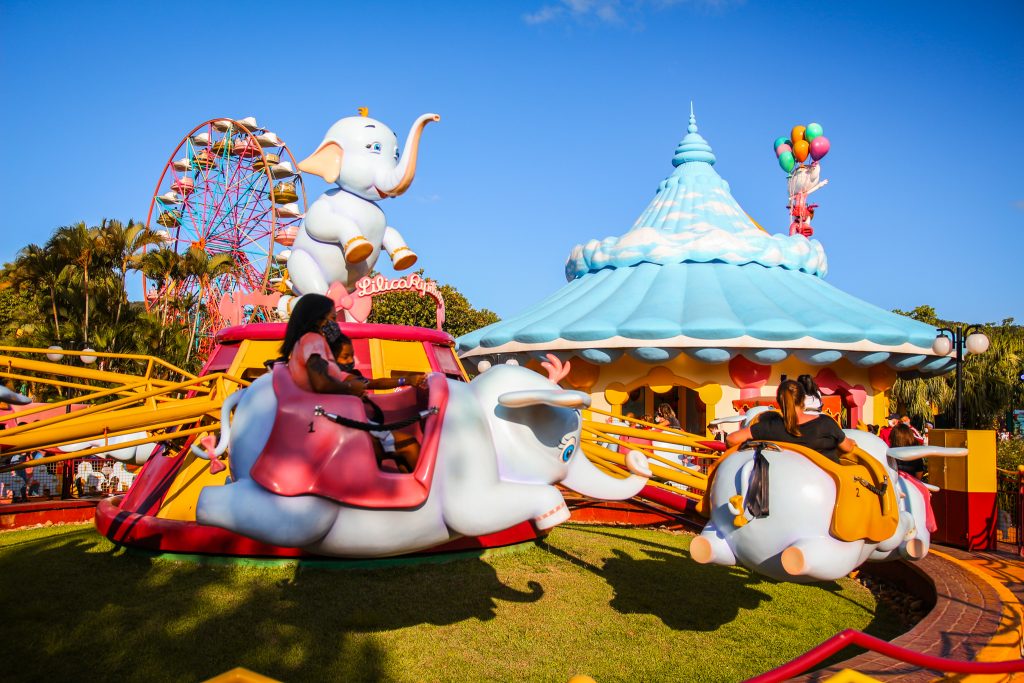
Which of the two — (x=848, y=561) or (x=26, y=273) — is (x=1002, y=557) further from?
(x=26, y=273)

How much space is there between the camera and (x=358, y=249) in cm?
702

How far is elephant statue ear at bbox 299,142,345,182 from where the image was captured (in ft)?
23.3

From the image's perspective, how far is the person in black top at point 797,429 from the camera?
483 cm

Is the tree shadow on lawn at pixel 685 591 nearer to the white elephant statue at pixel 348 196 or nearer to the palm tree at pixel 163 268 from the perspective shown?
the white elephant statue at pixel 348 196

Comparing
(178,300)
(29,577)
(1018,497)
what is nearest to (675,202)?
(1018,497)

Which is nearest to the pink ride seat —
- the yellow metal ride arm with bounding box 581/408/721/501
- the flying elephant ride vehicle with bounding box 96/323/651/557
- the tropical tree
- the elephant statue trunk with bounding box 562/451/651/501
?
the flying elephant ride vehicle with bounding box 96/323/651/557

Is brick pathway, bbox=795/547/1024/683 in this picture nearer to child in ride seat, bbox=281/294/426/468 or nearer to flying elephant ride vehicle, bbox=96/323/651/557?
flying elephant ride vehicle, bbox=96/323/651/557

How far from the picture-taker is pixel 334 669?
511 cm

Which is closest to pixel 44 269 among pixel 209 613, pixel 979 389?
pixel 209 613

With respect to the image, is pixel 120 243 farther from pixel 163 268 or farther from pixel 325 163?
pixel 325 163

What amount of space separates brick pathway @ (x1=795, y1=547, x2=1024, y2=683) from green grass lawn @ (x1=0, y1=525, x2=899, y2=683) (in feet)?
2.18

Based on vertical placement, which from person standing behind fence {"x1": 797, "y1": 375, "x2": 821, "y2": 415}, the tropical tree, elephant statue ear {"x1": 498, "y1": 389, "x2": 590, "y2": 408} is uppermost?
elephant statue ear {"x1": 498, "y1": 389, "x2": 590, "y2": 408}

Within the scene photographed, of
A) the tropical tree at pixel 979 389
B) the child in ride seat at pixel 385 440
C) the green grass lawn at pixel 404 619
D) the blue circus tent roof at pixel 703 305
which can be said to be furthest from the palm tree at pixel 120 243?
the tropical tree at pixel 979 389

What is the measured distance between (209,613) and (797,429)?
14.2 feet
